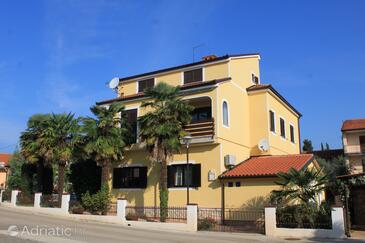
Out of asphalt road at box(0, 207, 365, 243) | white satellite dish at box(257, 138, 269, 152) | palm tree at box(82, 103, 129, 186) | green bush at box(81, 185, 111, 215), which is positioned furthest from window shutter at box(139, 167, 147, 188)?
white satellite dish at box(257, 138, 269, 152)

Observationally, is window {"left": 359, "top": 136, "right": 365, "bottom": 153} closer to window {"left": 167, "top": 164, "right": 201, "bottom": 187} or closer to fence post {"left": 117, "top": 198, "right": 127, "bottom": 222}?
window {"left": 167, "top": 164, "right": 201, "bottom": 187}

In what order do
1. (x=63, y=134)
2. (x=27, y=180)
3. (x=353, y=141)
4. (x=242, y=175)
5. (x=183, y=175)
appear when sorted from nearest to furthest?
1. (x=242, y=175)
2. (x=183, y=175)
3. (x=63, y=134)
4. (x=27, y=180)
5. (x=353, y=141)

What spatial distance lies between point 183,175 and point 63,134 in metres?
10.0

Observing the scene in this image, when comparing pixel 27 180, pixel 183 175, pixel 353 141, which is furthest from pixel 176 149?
pixel 353 141

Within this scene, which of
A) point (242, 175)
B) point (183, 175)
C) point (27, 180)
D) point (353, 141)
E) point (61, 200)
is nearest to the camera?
point (242, 175)

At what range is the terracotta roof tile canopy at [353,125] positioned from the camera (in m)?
47.1

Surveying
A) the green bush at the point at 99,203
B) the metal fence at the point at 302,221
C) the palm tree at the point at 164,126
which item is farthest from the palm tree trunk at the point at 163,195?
the metal fence at the point at 302,221

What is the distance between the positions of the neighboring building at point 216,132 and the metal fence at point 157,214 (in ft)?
5.67

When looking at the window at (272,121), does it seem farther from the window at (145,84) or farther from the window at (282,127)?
the window at (145,84)

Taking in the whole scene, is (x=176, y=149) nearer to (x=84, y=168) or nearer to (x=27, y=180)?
(x=84, y=168)

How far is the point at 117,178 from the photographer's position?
93.1 feet

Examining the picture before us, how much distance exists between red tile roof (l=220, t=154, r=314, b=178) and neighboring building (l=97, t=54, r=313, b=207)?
0.08 metres

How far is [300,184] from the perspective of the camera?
18.7 metres

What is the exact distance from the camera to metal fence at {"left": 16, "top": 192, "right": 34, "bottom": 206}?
30.6 metres
